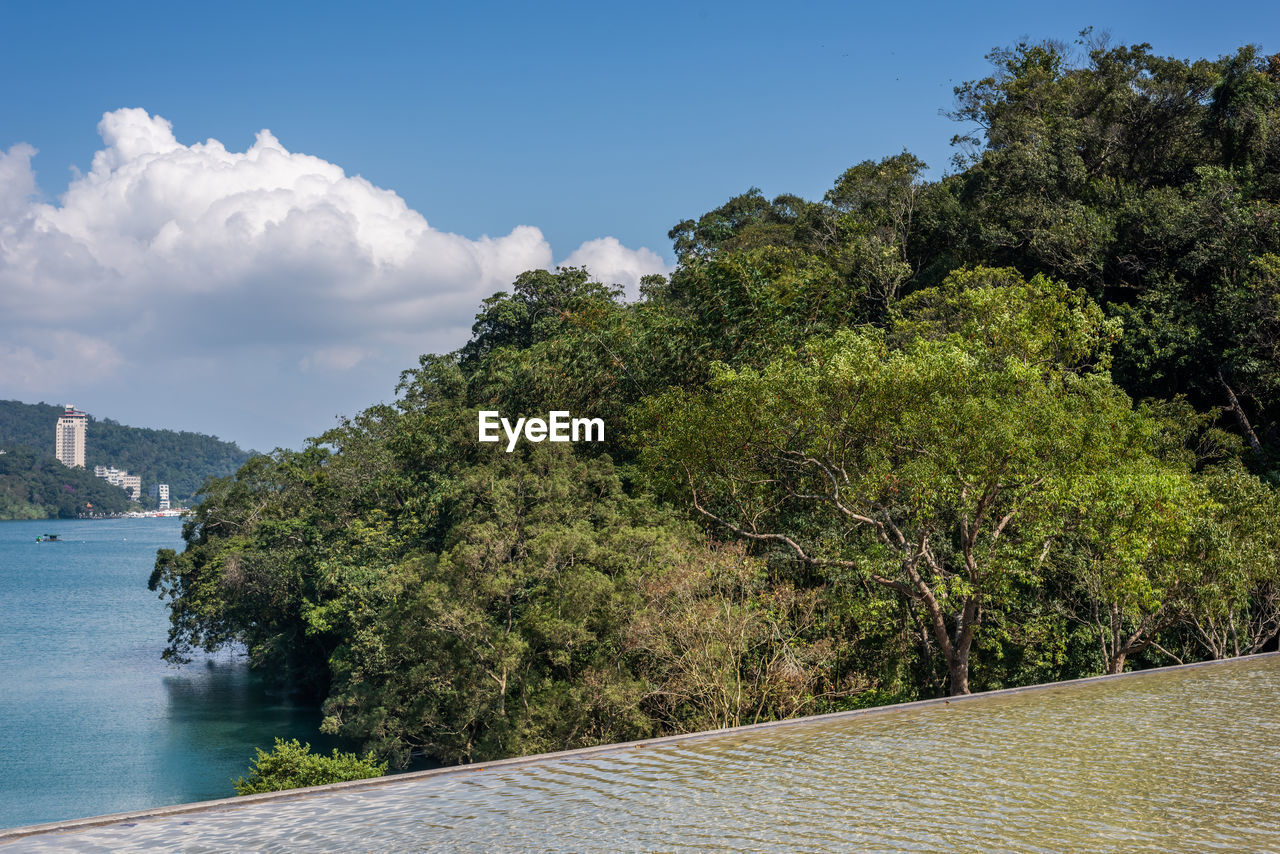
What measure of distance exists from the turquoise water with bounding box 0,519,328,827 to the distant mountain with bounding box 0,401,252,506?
5587 inches

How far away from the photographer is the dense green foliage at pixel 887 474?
13.8 meters

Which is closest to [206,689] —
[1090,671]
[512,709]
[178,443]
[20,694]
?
[20,694]

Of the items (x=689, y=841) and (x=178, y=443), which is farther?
(x=178, y=443)

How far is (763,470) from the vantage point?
16.7 m

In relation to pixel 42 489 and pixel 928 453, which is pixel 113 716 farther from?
pixel 42 489

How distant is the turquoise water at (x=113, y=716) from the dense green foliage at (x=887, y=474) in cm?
435

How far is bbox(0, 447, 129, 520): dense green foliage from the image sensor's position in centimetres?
13488

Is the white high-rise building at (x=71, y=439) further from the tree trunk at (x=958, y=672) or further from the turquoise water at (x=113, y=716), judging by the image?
the tree trunk at (x=958, y=672)

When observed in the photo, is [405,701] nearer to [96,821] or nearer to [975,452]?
[975,452]

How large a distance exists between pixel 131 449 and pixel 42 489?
5447 cm

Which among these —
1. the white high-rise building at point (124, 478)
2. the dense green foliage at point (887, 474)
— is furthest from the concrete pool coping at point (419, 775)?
the white high-rise building at point (124, 478)

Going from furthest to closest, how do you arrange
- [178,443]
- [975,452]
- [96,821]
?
[178,443] → [975,452] → [96,821]

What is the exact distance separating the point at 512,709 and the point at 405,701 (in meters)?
4.18

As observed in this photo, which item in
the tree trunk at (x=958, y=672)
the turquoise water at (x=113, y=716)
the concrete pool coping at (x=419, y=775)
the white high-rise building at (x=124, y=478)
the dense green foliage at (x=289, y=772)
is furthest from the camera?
the white high-rise building at (x=124, y=478)
